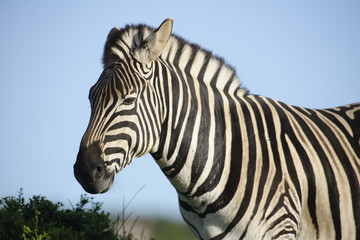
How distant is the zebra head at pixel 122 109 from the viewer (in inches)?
179

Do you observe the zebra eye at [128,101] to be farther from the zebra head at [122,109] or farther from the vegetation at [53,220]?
the vegetation at [53,220]

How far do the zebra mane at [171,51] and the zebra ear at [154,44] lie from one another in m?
0.17

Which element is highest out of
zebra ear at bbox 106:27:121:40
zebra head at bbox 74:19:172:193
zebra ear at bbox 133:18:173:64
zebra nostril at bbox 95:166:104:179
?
zebra ear at bbox 106:27:121:40

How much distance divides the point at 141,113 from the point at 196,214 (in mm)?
1411

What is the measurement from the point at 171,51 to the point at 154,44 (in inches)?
21.0

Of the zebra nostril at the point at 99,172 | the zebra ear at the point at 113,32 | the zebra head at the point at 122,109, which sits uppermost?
the zebra ear at the point at 113,32

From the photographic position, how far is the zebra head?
4.56 m


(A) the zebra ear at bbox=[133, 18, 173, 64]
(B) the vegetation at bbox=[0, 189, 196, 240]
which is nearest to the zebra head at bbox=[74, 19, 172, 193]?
(A) the zebra ear at bbox=[133, 18, 173, 64]

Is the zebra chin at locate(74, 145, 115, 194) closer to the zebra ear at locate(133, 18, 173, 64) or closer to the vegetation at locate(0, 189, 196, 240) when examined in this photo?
the zebra ear at locate(133, 18, 173, 64)

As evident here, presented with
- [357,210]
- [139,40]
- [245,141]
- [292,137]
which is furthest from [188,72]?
[357,210]

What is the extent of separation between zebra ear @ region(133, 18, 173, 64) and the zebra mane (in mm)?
169

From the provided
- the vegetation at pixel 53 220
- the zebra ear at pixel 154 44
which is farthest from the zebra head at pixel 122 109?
the vegetation at pixel 53 220

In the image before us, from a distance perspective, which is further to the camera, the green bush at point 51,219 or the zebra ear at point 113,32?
the green bush at point 51,219

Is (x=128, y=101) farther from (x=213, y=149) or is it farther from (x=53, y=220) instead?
A: (x=53, y=220)
